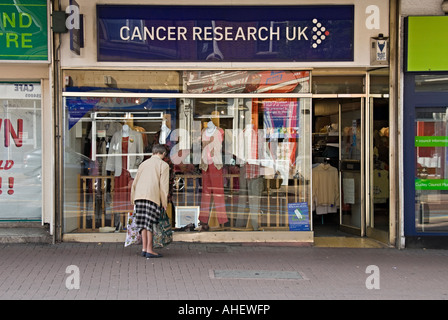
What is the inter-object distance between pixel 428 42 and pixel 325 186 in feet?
11.1

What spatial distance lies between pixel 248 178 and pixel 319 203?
2.08m

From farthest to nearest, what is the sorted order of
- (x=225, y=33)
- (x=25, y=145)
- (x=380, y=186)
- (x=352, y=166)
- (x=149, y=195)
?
1. (x=352, y=166)
2. (x=25, y=145)
3. (x=380, y=186)
4. (x=225, y=33)
5. (x=149, y=195)

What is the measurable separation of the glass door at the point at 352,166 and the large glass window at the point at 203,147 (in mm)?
1255

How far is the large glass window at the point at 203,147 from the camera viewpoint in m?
9.73

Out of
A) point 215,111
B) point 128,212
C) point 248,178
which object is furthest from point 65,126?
point 248,178

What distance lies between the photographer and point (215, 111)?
9.91 metres

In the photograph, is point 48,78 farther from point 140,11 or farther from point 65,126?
point 140,11

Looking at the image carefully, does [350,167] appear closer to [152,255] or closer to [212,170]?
[212,170]

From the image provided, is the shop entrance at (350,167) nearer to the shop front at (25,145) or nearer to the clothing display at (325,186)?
the clothing display at (325,186)

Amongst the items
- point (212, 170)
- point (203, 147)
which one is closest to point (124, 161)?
point (203, 147)

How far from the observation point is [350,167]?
10898 mm

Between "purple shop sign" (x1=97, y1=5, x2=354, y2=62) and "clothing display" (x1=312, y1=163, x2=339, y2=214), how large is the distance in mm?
2565

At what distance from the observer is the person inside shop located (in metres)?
8.44

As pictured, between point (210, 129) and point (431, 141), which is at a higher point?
point (210, 129)
